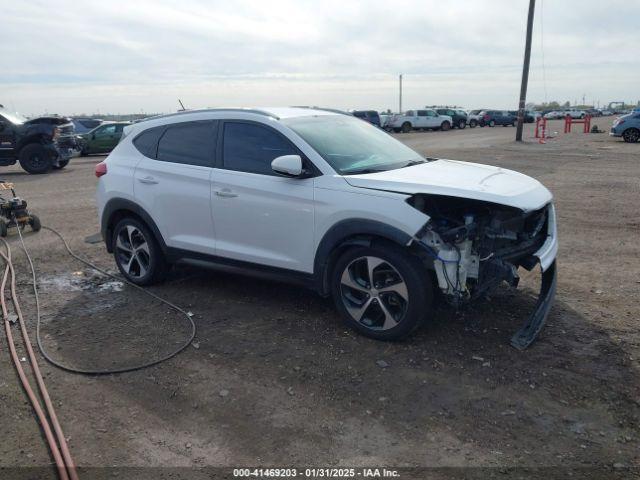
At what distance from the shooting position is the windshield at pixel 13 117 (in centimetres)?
1667

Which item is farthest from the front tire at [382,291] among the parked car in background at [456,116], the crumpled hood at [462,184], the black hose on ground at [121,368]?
the parked car in background at [456,116]

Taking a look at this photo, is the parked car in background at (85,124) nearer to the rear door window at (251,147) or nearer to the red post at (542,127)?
the red post at (542,127)

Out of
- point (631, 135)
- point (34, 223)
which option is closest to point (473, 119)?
point (631, 135)

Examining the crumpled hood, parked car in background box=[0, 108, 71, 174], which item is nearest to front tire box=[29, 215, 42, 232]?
the crumpled hood

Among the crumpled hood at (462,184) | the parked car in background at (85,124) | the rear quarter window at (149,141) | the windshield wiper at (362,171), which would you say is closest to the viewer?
the crumpled hood at (462,184)

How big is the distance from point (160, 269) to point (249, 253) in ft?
4.35

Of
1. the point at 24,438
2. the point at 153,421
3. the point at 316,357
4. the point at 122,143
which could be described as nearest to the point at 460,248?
the point at 316,357

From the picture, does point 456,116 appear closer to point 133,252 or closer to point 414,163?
point 414,163

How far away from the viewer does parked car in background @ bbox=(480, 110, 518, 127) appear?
5169 centimetres

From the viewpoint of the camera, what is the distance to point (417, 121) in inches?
1718

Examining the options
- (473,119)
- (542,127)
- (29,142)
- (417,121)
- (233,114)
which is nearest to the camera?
(233,114)

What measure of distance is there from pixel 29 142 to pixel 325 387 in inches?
642

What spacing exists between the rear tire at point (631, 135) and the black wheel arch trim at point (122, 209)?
24.7 meters

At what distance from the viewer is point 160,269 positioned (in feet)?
18.8
